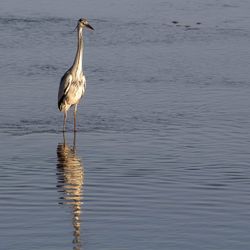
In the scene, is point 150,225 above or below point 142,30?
below

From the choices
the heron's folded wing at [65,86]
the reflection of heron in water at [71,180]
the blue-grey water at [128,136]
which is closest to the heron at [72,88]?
the heron's folded wing at [65,86]

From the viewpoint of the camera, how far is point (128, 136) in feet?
50.7

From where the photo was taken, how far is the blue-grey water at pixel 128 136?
1015 cm

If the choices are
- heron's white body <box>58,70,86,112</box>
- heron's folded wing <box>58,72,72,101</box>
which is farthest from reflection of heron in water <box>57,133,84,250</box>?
heron's folded wing <box>58,72,72,101</box>

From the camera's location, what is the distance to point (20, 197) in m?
11.3

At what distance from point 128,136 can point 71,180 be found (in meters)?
3.09

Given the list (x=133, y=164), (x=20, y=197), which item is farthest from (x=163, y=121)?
(x=20, y=197)

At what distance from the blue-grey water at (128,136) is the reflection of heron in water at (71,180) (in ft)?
0.07

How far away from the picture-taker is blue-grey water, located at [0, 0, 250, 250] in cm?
1015

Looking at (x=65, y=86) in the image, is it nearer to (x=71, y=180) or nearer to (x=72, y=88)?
(x=72, y=88)

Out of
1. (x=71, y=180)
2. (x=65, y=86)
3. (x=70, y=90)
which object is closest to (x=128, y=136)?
(x=70, y=90)

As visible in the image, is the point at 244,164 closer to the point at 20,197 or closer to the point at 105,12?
the point at 20,197

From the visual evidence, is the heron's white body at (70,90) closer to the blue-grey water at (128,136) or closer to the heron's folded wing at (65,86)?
the heron's folded wing at (65,86)

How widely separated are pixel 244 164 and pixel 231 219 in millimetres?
3093
